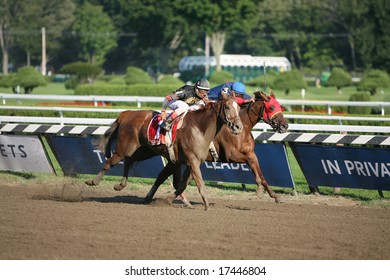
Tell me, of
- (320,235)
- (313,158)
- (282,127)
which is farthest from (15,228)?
(313,158)

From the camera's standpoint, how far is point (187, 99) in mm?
10656

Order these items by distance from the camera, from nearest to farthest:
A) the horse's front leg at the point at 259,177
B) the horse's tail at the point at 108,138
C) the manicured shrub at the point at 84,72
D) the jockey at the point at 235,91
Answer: the horse's front leg at the point at 259,177 < the horse's tail at the point at 108,138 < the jockey at the point at 235,91 < the manicured shrub at the point at 84,72

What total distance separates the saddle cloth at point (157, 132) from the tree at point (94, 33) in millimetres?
71152

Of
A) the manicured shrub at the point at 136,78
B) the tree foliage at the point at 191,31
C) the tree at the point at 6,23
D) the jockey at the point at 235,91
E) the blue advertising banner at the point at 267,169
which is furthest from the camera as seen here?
the tree at the point at 6,23

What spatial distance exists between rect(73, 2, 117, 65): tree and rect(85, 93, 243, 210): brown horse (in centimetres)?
7066

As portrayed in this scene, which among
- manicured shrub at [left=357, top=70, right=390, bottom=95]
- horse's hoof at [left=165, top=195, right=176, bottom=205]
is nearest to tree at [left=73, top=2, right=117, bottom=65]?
manicured shrub at [left=357, top=70, right=390, bottom=95]

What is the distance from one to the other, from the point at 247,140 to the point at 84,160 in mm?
3582

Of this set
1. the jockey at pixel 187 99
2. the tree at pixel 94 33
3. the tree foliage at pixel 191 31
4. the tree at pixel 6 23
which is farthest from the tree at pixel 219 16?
the jockey at pixel 187 99

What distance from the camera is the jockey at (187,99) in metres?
10.4

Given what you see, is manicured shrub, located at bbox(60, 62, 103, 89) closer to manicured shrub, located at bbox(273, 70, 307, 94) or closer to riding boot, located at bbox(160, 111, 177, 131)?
manicured shrub, located at bbox(273, 70, 307, 94)

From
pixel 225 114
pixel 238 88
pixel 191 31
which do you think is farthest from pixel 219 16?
pixel 225 114

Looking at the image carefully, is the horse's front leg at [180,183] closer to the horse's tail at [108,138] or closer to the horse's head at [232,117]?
the horse's head at [232,117]

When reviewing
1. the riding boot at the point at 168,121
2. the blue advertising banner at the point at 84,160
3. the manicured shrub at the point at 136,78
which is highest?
the riding boot at the point at 168,121
